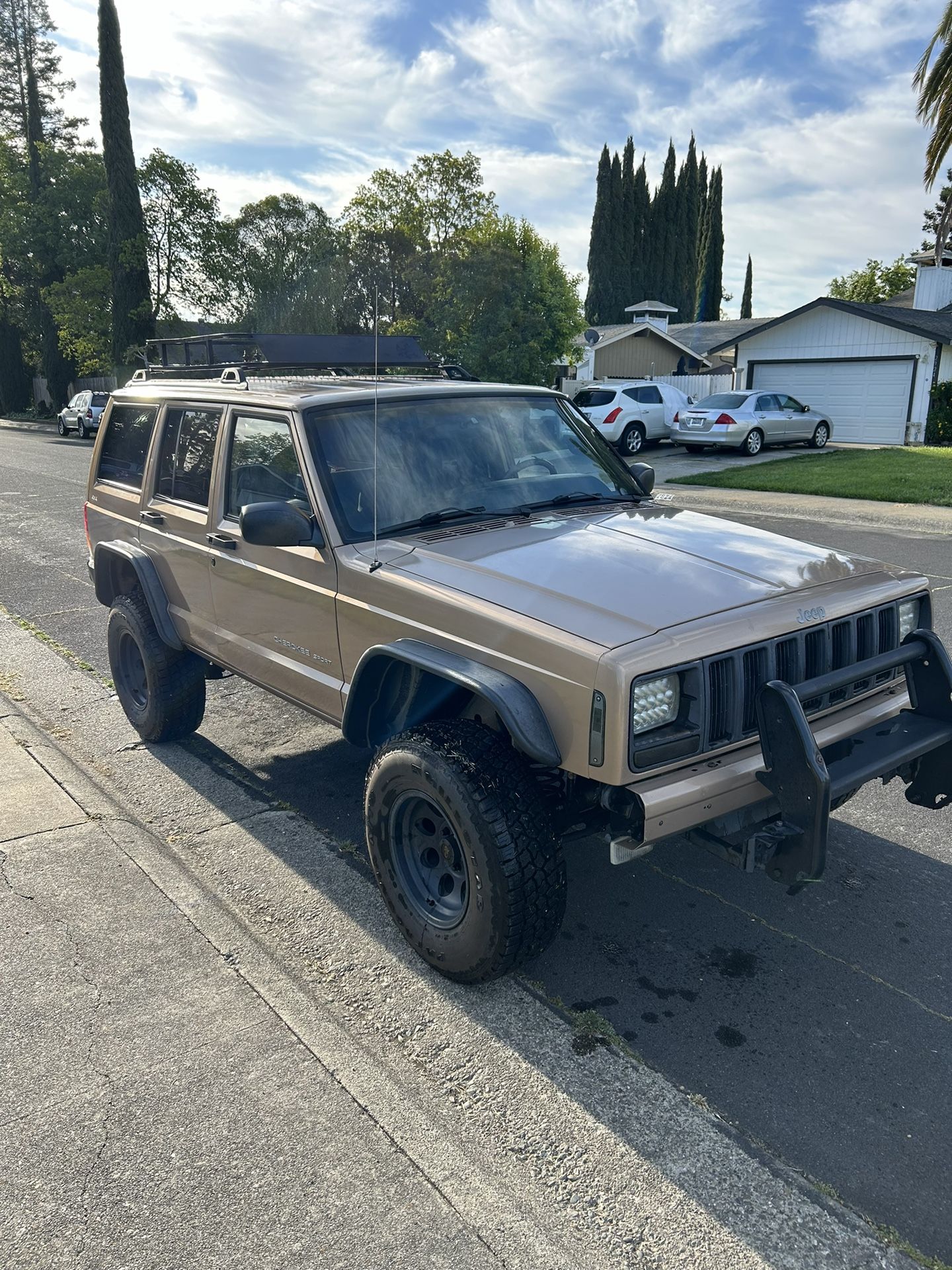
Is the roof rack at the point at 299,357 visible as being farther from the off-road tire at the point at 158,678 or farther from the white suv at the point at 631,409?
the white suv at the point at 631,409

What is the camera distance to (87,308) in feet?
122

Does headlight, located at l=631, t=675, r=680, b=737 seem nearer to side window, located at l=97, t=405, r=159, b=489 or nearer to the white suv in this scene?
side window, located at l=97, t=405, r=159, b=489

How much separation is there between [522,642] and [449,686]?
1.75ft

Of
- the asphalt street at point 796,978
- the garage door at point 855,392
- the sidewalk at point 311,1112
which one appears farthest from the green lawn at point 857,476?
the sidewalk at point 311,1112

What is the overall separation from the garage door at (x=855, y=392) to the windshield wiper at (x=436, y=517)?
24.8m

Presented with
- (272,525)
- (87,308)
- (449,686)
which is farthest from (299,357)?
(87,308)

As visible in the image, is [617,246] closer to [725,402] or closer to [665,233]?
[665,233]

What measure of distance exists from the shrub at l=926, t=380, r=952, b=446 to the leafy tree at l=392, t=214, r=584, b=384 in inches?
483

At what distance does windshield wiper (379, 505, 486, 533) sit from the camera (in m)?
3.73

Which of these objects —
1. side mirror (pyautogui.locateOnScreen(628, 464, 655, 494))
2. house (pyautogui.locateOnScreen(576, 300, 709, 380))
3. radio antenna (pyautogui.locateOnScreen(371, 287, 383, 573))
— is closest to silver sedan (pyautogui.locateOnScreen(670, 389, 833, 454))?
house (pyautogui.locateOnScreen(576, 300, 709, 380))

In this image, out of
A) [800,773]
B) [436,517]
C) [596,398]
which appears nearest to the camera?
[800,773]

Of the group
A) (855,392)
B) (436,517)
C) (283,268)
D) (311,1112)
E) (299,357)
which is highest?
(283,268)

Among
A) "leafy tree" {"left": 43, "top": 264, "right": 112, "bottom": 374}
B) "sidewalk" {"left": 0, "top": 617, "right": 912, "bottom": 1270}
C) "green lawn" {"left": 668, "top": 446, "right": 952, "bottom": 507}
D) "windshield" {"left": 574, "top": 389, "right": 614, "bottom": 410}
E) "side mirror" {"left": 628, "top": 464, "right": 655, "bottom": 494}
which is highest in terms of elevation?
"leafy tree" {"left": 43, "top": 264, "right": 112, "bottom": 374}

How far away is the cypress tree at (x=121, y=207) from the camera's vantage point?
33.6 metres
